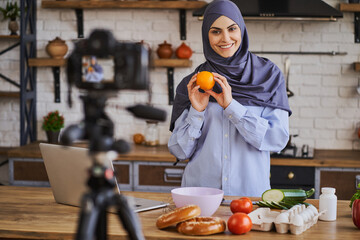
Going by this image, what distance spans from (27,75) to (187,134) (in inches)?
96.3

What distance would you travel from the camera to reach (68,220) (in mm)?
1818

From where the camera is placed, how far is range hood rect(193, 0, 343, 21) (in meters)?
3.68

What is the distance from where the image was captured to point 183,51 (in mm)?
4090

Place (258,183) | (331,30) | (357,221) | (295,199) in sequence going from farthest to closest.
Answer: (331,30), (258,183), (295,199), (357,221)

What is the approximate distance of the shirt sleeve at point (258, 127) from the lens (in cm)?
219

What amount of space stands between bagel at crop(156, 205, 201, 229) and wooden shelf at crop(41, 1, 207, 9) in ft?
8.51

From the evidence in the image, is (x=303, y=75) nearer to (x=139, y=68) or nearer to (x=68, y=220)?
(x=68, y=220)

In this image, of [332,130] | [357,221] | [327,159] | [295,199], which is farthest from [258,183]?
[332,130]

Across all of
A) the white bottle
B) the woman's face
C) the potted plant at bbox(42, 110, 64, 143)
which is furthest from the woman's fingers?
the potted plant at bbox(42, 110, 64, 143)

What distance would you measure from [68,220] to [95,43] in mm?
1012

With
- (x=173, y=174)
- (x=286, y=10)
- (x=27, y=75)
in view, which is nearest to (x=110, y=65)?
(x=173, y=174)

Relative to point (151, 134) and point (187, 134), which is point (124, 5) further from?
point (187, 134)

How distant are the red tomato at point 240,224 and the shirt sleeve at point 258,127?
60 centimetres

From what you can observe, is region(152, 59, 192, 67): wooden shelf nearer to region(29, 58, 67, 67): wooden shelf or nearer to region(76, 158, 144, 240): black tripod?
region(29, 58, 67, 67): wooden shelf
